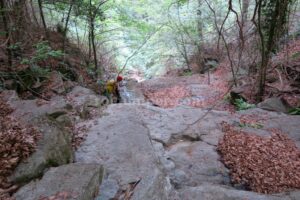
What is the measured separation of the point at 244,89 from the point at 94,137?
5.80 m

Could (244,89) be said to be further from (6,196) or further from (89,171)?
(6,196)

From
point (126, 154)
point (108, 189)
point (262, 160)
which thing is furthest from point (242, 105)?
point (108, 189)

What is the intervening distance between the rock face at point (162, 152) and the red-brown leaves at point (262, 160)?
0.19m

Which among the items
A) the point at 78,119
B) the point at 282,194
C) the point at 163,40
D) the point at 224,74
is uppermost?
the point at 163,40

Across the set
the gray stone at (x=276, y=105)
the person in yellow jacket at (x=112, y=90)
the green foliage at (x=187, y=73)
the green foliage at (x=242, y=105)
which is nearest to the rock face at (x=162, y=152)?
the gray stone at (x=276, y=105)

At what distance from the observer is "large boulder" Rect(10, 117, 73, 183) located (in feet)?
9.66

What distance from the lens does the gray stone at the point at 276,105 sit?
7148mm

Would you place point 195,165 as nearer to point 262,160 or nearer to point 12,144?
point 262,160

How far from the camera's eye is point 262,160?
4285 mm

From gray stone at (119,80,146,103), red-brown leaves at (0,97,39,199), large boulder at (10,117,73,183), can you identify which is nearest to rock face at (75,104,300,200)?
large boulder at (10,117,73,183)

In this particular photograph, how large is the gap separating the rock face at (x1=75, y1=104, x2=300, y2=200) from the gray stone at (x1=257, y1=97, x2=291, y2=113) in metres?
0.72

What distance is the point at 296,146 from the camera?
192 inches

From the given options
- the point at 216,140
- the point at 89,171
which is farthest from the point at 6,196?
the point at 216,140

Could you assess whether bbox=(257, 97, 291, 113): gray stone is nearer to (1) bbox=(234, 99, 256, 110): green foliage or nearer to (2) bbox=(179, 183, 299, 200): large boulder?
(1) bbox=(234, 99, 256, 110): green foliage
